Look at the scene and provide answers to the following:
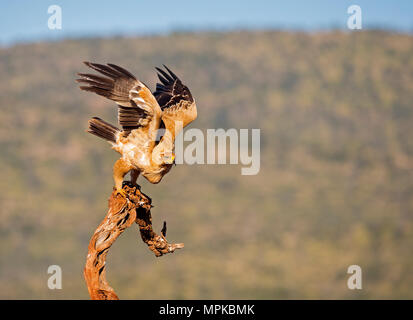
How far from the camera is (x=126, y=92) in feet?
44.5

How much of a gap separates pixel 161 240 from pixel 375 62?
14921 centimetres

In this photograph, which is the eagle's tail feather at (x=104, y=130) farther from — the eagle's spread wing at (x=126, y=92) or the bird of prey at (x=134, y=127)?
the eagle's spread wing at (x=126, y=92)

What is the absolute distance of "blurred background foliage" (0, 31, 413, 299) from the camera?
80812 millimetres

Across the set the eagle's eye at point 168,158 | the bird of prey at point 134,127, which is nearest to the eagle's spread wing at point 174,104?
the bird of prey at point 134,127

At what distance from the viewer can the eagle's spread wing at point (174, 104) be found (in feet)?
48.0

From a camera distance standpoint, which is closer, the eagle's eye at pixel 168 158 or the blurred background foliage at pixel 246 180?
the eagle's eye at pixel 168 158

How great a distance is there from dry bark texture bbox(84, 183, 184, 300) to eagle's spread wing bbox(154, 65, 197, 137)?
1579mm

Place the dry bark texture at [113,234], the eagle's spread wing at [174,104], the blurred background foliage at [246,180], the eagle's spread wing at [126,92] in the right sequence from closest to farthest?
the dry bark texture at [113,234]
the eagle's spread wing at [126,92]
the eagle's spread wing at [174,104]
the blurred background foliage at [246,180]

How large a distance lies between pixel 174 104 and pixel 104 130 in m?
1.84

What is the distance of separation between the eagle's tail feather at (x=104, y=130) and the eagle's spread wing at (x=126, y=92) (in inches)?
19.9

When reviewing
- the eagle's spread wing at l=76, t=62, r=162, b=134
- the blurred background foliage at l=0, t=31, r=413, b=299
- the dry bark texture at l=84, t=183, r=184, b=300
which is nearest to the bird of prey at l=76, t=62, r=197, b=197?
the eagle's spread wing at l=76, t=62, r=162, b=134

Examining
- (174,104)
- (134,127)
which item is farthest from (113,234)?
(174,104)

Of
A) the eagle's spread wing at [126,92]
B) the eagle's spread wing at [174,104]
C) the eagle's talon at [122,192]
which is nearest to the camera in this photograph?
the eagle's spread wing at [126,92]
